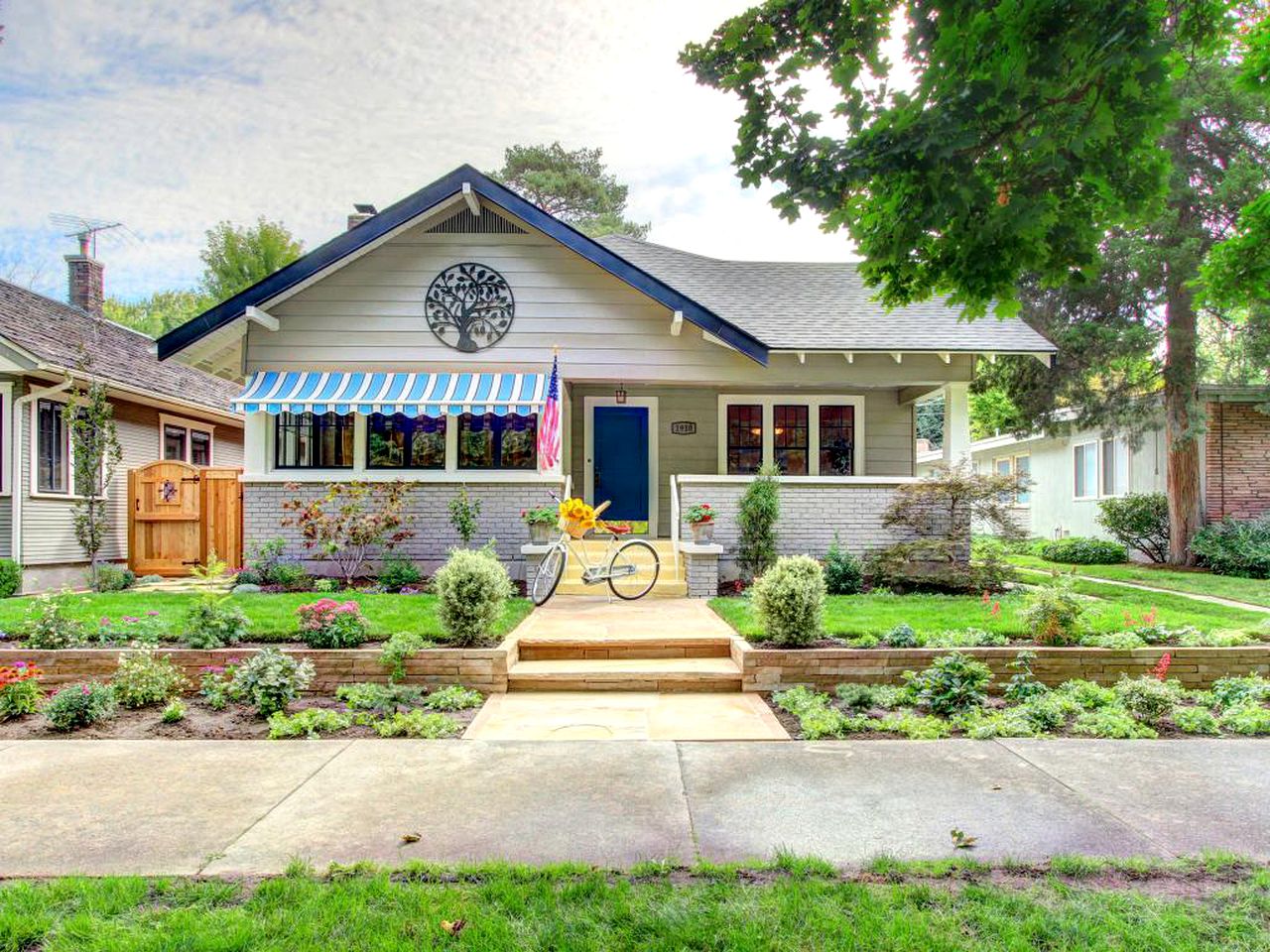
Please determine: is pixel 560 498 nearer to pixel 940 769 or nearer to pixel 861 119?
pixel 940 769

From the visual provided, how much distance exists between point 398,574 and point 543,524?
2.15 meters

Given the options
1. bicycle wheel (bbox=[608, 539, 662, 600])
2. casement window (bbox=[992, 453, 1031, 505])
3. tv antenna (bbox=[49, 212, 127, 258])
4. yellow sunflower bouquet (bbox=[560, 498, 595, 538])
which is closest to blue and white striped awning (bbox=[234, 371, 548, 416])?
yellow sunflower bouquet (bbox=[560, 498, 595, 538])

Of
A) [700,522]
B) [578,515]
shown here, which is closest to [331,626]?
[578,515]

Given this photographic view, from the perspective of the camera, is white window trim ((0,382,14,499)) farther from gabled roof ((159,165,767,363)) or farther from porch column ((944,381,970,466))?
porch column ((944,381,970,466))

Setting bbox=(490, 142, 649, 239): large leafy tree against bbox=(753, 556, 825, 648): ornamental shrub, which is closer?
bbox=(753, 556, 825, 648): ornamental shrub

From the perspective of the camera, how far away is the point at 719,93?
3852 mm

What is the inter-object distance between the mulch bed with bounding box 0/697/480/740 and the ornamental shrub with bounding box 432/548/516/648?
94 centimetres

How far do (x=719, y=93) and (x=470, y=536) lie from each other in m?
8.20

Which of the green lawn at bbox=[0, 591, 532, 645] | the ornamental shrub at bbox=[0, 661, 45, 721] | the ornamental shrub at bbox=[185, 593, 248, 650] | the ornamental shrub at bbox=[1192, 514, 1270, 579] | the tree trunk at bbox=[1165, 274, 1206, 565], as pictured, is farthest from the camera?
the tree trunk at bbox=[1165, 274, 1206, 565]

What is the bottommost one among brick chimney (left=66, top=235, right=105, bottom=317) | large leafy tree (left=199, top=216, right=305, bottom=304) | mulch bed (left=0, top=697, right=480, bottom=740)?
mulch bed (left=0, top=697, right=480, bottom=740)

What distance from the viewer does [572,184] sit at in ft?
103

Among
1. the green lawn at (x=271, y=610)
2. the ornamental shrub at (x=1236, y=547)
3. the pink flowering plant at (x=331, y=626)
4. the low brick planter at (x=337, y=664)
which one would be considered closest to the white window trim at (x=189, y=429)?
the green lawn at (x=271, y=610)

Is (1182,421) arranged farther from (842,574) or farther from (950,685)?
(950,685)

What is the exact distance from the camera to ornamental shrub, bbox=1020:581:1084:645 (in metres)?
6.85
